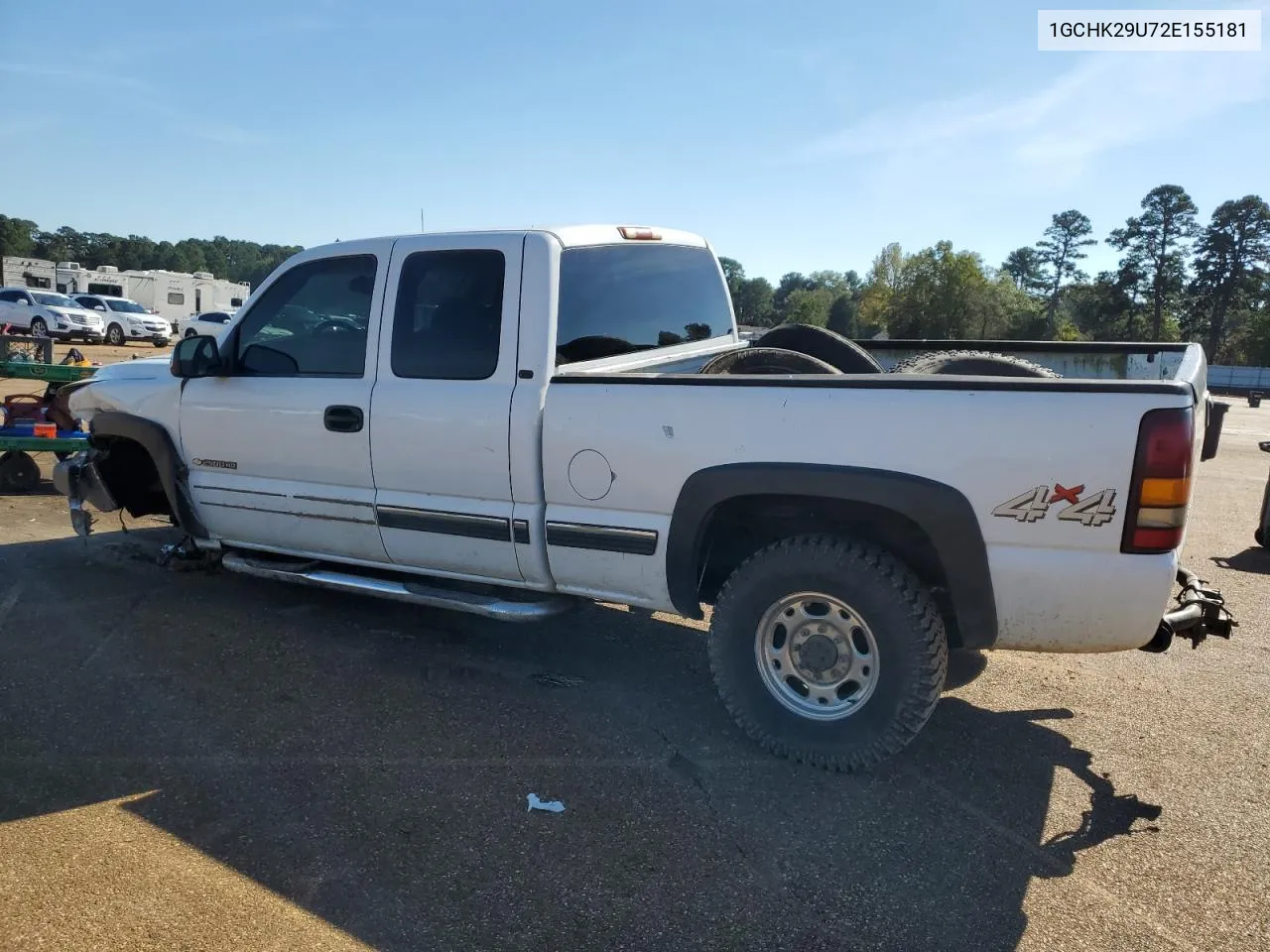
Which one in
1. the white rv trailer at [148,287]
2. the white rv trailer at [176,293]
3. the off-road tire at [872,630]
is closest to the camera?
the off-road tire at [872,630]

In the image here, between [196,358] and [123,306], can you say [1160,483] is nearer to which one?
[196,358]

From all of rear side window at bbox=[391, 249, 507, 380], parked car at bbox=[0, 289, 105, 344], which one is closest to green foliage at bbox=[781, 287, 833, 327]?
parked car at bbox=[0, 289, 105, 344]

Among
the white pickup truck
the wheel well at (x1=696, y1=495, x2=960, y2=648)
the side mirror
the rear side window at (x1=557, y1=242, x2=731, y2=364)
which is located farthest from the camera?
the side mirror

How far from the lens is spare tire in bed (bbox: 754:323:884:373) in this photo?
4809 millimetres

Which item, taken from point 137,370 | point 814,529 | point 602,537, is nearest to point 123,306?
point 137,370

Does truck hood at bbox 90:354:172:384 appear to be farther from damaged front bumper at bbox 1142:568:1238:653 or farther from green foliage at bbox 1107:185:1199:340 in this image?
green foliage at bbox 1107:185:1199:340

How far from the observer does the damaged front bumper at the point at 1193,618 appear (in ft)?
11.0

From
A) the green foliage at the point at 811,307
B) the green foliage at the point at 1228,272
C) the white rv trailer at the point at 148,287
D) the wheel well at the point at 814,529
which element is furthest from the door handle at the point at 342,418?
the green foliage at the point at 1228,272

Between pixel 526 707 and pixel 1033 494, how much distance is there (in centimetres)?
228

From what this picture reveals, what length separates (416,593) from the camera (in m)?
4.30

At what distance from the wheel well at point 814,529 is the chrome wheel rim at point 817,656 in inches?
12.4

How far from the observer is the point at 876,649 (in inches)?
134

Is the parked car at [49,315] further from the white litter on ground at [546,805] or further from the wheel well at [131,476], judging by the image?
the white litter on ground at [546,805]

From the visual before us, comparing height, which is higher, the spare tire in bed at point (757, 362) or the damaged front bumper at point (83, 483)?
the spare tire in bed at point (757, 362)
